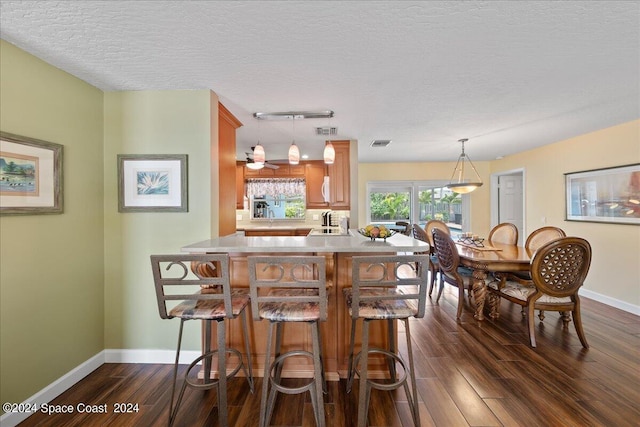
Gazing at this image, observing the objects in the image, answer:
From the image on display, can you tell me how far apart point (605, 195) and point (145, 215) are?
18.2 ft

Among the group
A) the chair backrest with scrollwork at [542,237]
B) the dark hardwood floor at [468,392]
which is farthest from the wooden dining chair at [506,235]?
the dark hardwood floor at [468,392]

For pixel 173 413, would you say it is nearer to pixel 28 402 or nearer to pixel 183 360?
pixel 183 360

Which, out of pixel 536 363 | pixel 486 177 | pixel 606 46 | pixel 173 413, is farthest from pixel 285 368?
pixel 486 177

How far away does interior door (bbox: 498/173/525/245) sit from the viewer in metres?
5.66

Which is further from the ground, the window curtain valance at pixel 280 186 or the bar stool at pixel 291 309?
the window curtain valance at pixel 280 186

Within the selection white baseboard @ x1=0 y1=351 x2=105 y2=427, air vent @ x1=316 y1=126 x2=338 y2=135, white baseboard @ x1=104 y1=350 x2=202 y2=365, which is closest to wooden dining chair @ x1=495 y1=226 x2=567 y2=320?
air vent @ x1=316 y1=126 x2=338 y2=135

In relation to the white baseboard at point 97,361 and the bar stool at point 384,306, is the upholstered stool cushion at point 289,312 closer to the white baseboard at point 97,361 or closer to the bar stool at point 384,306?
the bar stool at point 384,306

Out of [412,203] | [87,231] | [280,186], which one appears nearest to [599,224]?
[412,203]

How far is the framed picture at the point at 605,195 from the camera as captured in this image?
10.8 ft

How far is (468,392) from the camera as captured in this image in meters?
1.91

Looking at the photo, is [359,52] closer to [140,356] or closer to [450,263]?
[450,263]

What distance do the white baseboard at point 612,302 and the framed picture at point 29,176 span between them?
6041mm

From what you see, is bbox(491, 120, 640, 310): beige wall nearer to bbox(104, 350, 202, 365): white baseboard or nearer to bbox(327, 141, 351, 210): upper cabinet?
bbox(327, 141, 351, 210): upper cabinet

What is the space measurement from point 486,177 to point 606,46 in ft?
15.5
